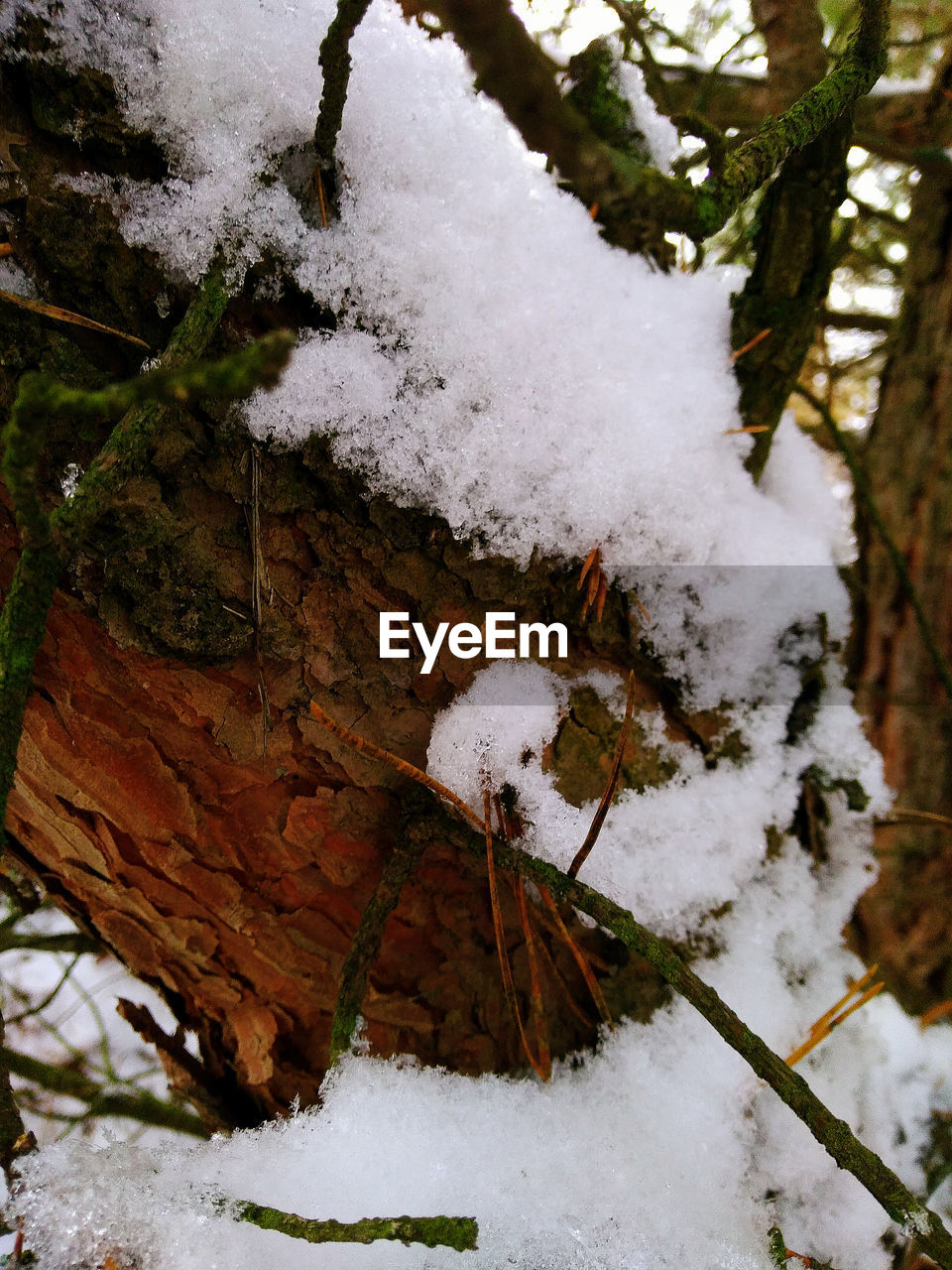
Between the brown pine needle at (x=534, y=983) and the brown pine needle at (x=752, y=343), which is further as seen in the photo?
the brown pine needle at (x=752, y=343)

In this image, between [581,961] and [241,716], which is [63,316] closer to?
[241,716]

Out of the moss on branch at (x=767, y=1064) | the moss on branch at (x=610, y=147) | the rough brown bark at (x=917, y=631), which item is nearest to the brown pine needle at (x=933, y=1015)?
the rough brown bark at (x=917, y=631)

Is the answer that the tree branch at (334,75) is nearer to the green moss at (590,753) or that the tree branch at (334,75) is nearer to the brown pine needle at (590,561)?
the brown pine needle at (590,561)

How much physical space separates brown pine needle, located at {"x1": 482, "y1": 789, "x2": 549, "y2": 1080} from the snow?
26 millimetres

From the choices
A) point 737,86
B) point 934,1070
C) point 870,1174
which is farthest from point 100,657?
point 737,86

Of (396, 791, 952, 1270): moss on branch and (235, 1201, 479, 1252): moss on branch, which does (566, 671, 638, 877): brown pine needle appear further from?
(235, 1201, 479, 1252): moss on branch

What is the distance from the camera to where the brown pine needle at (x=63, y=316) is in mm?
581

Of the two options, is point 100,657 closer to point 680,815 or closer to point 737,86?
point 680,815

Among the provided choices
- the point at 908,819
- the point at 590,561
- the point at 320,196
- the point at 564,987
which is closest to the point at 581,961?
the point at 564,987

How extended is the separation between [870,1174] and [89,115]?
1045 mm

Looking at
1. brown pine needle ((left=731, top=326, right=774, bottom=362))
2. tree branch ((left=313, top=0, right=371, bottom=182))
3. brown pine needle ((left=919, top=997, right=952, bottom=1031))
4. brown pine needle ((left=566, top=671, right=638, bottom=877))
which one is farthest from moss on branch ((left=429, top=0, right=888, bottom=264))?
brown pine needle ((left=919, top=997, right=952, bottom=1031))

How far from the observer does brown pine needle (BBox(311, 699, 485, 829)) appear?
67 cm

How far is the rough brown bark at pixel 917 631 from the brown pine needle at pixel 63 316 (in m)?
1.24

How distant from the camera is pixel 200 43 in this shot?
64 cm
